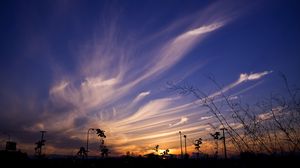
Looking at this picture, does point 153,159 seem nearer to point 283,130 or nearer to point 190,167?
point 190,167

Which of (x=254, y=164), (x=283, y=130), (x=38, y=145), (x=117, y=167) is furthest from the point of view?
(x=38, y=145)

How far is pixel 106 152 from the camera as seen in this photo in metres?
82.8

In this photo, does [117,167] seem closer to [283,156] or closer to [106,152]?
[283,156]

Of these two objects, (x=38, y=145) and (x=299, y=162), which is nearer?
(x=299, y=162)

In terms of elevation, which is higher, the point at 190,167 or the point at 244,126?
the point at 244,126

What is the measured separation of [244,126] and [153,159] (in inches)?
612

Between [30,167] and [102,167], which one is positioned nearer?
[102,167]

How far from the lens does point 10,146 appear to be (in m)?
61.7

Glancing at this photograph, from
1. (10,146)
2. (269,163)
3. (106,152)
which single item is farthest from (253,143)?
(106,152)

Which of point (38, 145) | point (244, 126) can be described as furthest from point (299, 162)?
point (38, 145)

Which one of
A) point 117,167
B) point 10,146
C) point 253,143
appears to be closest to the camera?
point 253,143

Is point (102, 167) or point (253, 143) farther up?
point (253, 143)

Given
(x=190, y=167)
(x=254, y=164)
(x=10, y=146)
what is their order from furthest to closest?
(x=10, y=146)
(x=190, y=167)
(x=254, y=164)

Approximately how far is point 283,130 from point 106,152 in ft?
268
